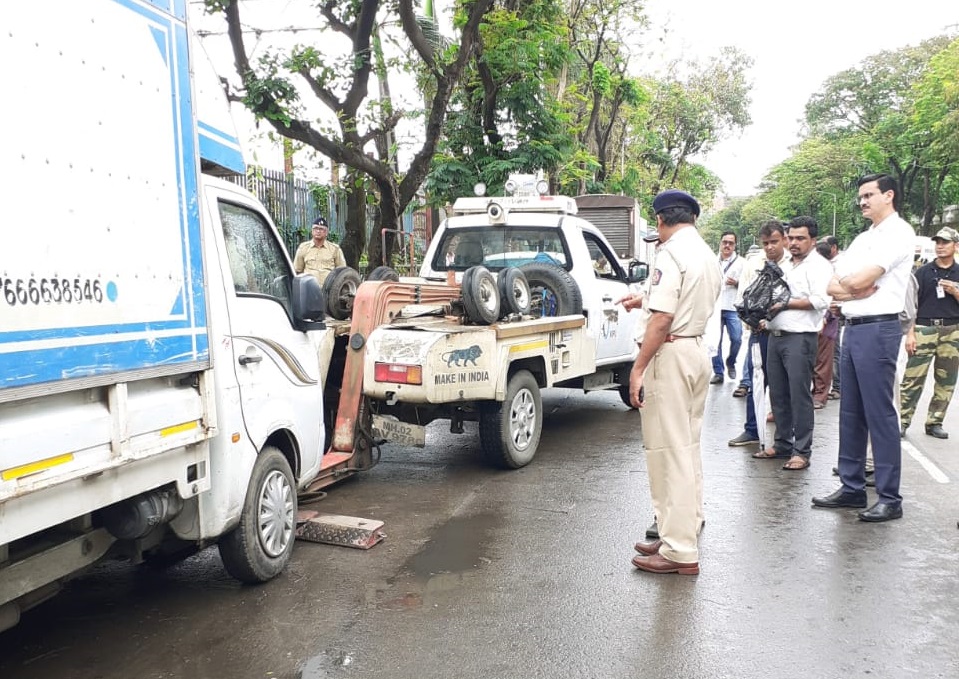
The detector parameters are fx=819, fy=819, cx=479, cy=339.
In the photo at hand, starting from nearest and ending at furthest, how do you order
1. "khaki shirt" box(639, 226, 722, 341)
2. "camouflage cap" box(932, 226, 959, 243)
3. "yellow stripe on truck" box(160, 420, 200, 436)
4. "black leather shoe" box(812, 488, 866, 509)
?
"yellow stripe on truck" box(160, 420, 200, 436)
"khaki shirt" box(639, 226, 722, 341)
"black leather shoe" box(812, 488, 866, 509)
"camouflage cap" box(932, 226, 959, 243)

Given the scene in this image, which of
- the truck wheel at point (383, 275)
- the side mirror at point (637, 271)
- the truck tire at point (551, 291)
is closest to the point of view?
the truck wheel at point (383, 275)

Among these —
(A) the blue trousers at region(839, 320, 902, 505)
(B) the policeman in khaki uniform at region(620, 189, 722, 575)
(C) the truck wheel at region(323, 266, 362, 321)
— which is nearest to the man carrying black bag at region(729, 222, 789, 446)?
(A) the blue trousers at region(839, 320, 902, 505)

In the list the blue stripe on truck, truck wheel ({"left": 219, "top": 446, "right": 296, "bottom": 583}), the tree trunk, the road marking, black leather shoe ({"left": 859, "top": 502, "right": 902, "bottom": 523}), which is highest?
the tree trunk

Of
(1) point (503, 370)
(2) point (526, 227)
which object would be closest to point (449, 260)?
(2) point (526, 227)

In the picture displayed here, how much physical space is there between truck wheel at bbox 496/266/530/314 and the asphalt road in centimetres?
149

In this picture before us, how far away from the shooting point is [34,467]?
8.87 feet

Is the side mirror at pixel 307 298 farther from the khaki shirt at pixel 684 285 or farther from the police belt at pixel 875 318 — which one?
the police belt at pixel 875 318

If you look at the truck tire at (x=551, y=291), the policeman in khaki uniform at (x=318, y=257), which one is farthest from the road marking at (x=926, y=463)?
the policeman in khaki uniform at (x=318, y=257)

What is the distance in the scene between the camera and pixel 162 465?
342 centimetres

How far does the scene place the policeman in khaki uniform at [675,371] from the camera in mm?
4414

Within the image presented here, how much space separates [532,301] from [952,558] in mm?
3950

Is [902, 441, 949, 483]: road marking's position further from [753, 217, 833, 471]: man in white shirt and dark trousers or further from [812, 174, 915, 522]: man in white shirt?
[812, 174, 915, 522]: man in white shirt

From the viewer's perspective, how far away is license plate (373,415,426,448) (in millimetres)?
5941

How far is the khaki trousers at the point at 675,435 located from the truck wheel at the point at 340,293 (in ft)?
9.35
